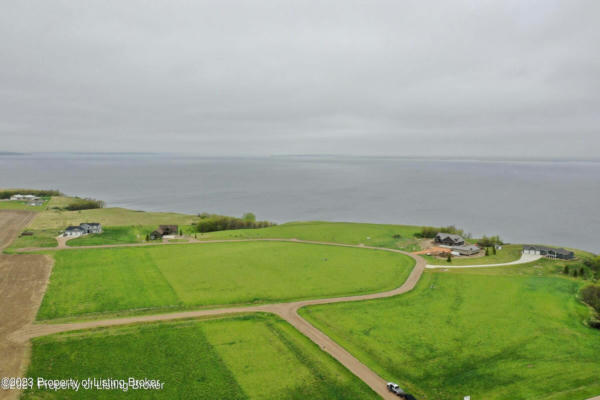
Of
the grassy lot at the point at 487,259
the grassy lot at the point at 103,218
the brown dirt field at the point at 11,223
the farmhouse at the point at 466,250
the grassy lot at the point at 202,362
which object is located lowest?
the grassy lot at the point at 103,218

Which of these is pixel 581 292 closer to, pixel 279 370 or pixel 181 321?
pixel 279 370

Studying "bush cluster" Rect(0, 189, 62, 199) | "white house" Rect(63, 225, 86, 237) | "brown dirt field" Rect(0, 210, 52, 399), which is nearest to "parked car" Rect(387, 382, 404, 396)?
"brown dirt field" Rect(0, 210, 52, 399)

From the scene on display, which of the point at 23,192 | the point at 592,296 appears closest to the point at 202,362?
the point at 592,296

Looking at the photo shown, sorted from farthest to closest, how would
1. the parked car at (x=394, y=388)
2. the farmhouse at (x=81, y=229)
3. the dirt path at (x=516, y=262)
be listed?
the farmhouse at (x=81, y=229) < the dirt path at (x=516, y=262) < the parked car at (x=394, y=388)

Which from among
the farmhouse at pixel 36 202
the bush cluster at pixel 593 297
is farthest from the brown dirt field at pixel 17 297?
the bush cluster at pixel 593 297

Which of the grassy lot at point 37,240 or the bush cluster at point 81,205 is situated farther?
the bush cluster at point 81,205

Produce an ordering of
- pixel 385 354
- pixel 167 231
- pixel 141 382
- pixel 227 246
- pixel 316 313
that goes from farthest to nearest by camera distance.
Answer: pixel 167 231
pixel 227 246
pixel 316 313
pixel 385 354
pixel 141 382

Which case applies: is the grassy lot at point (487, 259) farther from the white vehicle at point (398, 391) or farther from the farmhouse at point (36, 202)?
the farmhouse at point (36, 202)

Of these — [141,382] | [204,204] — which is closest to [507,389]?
[141,382]
